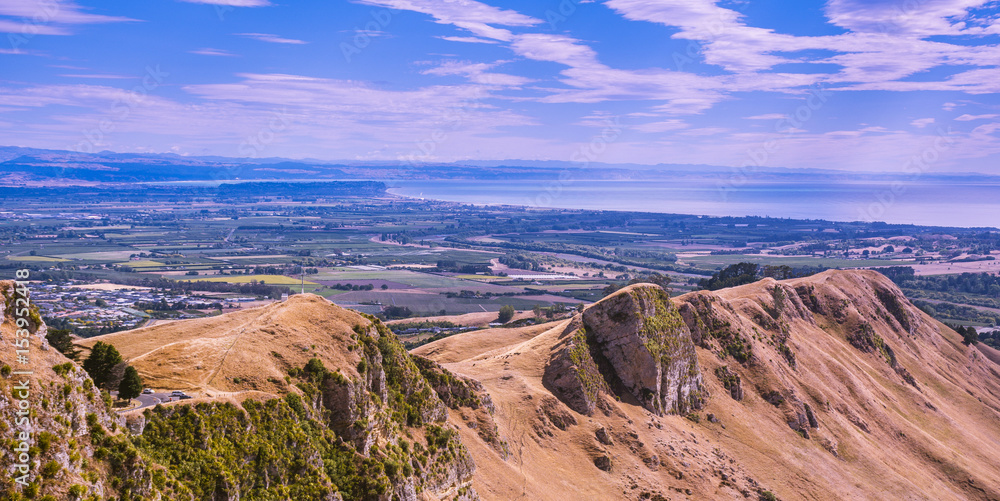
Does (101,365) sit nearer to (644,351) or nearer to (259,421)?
(259,421)

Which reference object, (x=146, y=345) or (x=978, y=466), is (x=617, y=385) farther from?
(x=978, y=466)

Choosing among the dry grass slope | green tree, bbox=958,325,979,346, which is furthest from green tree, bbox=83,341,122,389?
green tree, bbox=958,325,979,346

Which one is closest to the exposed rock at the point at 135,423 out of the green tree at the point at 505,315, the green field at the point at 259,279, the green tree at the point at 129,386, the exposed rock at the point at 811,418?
the green tree at the point at 129,386

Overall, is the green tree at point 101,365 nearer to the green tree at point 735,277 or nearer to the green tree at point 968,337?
the green tree at point 735,277

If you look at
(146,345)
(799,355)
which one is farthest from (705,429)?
(146,345)

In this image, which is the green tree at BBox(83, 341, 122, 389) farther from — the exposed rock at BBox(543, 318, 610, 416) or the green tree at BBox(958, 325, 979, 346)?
the green tree at BBox(958, 325, 979, 346)

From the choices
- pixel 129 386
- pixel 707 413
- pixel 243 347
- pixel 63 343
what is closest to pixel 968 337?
pixel 707 413

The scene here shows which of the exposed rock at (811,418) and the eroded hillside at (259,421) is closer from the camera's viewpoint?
the eroded hillside at (259,421)
